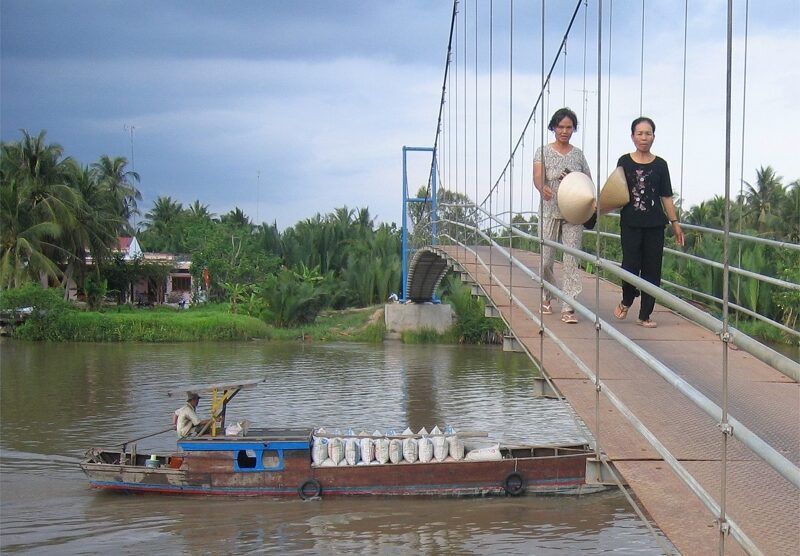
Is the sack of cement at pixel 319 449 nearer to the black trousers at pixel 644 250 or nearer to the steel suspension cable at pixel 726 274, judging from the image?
the black trousers at pixel 644 250

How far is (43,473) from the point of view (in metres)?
11.8

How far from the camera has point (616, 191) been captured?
18.0ft

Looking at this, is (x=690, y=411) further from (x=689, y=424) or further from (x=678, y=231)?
(x=678, y=231)

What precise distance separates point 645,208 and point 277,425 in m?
10.2

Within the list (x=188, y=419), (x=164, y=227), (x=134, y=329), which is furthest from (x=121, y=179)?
(x=188, y=419)

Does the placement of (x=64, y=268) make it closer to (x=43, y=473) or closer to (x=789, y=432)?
(x=43, y=473)

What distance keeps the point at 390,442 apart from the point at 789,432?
7220mm

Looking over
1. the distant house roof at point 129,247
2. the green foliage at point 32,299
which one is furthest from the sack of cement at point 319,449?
the distant house roof at point 129,247

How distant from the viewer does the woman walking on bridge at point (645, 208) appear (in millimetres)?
5484

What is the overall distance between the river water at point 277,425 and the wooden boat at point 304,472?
0.14m

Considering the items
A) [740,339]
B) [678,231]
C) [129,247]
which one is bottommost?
[740,339]

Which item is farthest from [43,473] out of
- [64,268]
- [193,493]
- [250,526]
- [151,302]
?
[151,302]

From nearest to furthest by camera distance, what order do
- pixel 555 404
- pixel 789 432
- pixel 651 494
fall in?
pixel 651 494 < pixel 789 432 < pixel 555 404

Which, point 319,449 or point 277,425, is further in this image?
point 277,425
